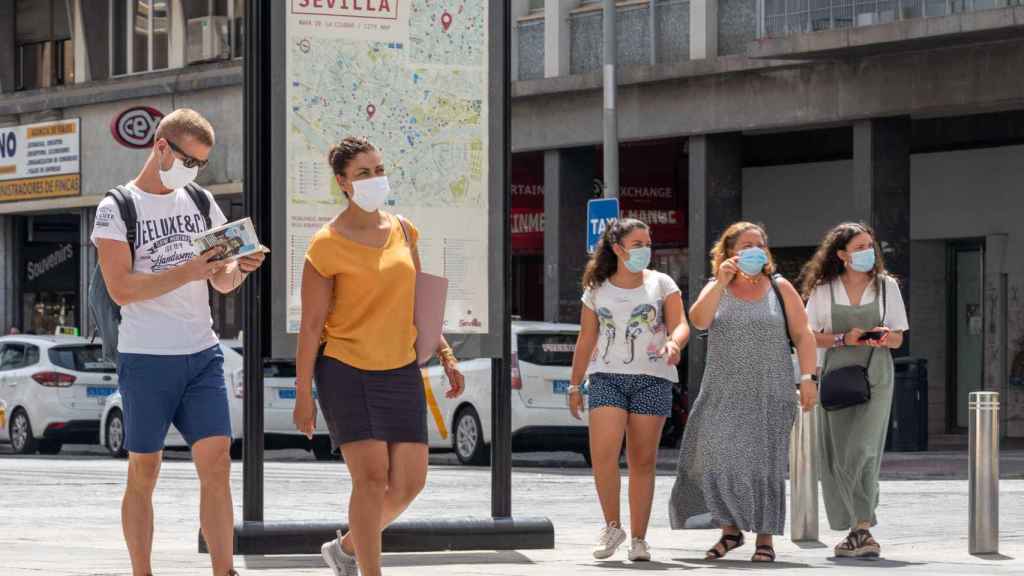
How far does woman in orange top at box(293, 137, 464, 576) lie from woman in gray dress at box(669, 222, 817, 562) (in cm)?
316

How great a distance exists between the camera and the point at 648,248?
11219mm

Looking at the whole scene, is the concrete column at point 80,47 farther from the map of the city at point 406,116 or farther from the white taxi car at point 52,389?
the map of the city at point 406,116

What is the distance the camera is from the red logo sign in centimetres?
3691

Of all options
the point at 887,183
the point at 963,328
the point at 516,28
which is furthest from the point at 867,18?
the point at 516,28

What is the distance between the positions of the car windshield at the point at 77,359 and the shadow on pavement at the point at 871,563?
1691cm

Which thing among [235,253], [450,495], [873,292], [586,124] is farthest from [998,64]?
[235,253]

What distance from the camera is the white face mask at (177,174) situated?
8195mm

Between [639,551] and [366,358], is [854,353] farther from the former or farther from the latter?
[366,358]

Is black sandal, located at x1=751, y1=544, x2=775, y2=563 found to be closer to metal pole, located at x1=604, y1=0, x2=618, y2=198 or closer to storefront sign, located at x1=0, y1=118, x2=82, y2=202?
metal pole, located at x1=604, y1=0, x2=618, y2=198

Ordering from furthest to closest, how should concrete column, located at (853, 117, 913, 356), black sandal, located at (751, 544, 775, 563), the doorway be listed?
the doorway
concrete column, located at (853, 117, 913, 356)
black sandal, located at (751, 544, 775, 563)

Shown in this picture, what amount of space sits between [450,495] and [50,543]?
5.73m

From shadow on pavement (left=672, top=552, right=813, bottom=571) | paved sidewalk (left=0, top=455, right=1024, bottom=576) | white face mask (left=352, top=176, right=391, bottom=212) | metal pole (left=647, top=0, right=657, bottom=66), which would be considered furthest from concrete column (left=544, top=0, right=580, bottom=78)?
white face mask (left=352, top=176, right=391, bottom=212)

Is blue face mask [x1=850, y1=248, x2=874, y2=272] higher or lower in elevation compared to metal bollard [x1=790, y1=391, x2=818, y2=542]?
higher

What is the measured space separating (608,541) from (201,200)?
3429 mm
